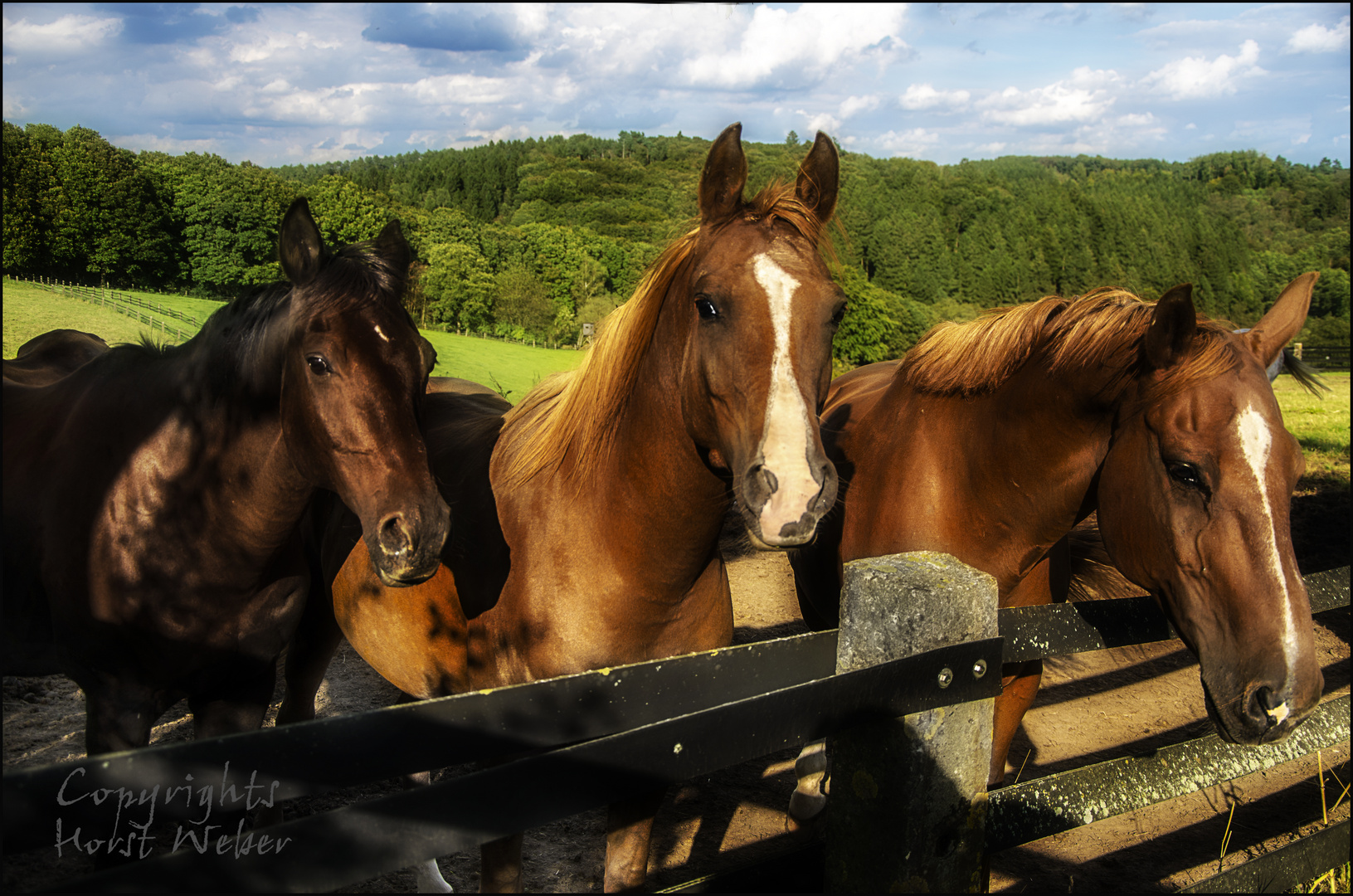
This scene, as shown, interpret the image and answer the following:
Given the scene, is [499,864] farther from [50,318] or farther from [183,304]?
A: [183,304]

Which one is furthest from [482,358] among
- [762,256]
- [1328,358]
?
[1328,358]

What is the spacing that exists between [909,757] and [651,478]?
1.08 meters

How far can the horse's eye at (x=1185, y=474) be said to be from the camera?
2156 mm

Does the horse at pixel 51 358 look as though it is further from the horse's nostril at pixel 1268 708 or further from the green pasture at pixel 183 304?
the green pasture at pixel 183 304

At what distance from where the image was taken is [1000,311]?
309 cm

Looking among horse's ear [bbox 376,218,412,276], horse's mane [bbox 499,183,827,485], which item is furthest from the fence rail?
horse's ear [bbox 376,218,412,276]

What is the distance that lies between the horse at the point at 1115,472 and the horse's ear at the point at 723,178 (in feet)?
3.91

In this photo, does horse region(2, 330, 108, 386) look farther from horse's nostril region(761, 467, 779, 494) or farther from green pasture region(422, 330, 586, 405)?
green pasture region(422, 330, 586, 405)

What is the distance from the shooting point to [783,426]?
74.1 inches

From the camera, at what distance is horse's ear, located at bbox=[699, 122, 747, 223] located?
217 centimetres

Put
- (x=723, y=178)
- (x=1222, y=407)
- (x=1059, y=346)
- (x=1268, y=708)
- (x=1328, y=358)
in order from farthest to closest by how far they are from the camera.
→ (x=1328, y=358), (x=1059, y=346), (x=723, y=178), (x=1222, y=407), (x=1268, y=708)

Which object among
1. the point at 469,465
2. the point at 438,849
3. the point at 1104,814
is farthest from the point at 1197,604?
the point at 469,465

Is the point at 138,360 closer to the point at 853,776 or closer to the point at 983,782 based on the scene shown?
the point at 853,776

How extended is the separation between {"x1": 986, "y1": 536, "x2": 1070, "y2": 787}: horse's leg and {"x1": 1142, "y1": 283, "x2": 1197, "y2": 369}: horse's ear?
3.39 feet
